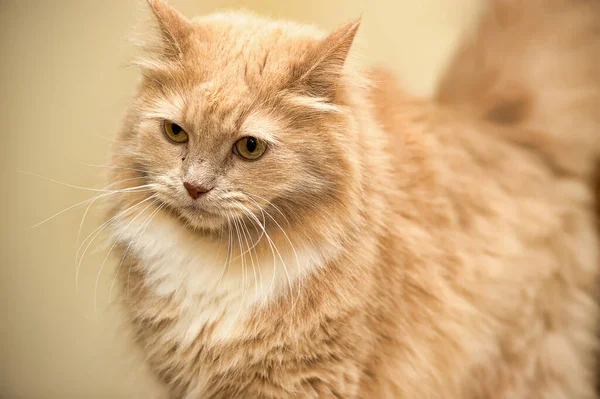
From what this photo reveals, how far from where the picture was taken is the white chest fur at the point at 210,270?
1.19m

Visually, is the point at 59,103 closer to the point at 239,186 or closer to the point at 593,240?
the point at 239,186

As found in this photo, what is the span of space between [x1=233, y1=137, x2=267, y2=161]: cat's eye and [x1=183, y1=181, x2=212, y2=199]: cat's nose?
0.10 meters

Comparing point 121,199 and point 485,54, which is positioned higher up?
point 485,54

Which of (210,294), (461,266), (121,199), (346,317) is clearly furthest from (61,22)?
(461,266)

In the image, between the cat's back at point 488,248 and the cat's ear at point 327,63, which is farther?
the cat's back at point 488,248

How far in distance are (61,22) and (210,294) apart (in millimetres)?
661

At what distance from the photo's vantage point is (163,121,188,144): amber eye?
3.56ft

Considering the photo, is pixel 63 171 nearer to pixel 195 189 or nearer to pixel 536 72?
pixel 195 189

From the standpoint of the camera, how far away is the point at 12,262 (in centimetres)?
123

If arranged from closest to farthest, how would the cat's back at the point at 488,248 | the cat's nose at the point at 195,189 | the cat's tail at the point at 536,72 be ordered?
the cat's nose at the point at 195,189, the cat's back at the point at 488,248, the cat's tail at the point at 536,72

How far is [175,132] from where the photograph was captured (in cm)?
109

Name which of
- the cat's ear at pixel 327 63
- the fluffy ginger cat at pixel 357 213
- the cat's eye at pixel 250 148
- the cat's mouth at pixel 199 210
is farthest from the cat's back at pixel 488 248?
the cat's mouth at pixel 199 210

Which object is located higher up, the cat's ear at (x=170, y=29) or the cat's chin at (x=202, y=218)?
the cat's ear at (x=170, y=29)

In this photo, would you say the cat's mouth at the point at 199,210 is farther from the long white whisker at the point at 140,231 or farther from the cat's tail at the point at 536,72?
the cat's tail at the point at 536,72
